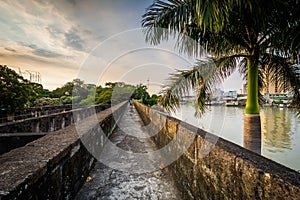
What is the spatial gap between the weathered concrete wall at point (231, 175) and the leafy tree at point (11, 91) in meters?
5.77

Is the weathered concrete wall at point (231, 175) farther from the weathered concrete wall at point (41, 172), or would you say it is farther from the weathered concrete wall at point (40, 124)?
the weathered concrete wall at point (40, 124)

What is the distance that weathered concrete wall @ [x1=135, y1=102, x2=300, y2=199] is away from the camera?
35.0 inches

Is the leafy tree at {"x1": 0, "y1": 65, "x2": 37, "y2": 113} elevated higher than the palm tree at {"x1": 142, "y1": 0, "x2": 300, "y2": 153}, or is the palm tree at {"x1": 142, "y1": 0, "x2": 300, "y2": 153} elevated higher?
the palm tree at {"x1": 142, "y1": 0, "x2": 300, "y2": 153}

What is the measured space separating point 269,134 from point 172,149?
15.1 meters

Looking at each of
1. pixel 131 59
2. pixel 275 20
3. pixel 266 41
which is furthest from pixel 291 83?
pixel 131 59

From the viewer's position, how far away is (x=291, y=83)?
4.80 meters

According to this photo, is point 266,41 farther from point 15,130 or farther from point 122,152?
point 15,130

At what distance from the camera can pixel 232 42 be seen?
14.2 ft

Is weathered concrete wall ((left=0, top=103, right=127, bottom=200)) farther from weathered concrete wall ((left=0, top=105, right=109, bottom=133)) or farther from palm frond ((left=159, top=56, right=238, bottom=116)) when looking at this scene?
palm frond ((left=159, top=56, right=238, bottom=116))

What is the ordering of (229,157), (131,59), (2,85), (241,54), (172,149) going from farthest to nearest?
(131,59) < (2,85) < (241,54) < (172,149) < (229,157)

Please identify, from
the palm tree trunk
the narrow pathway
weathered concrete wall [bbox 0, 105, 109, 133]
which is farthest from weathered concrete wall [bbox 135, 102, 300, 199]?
weathered concrete wall [bbox 0, 105, 109, 133]

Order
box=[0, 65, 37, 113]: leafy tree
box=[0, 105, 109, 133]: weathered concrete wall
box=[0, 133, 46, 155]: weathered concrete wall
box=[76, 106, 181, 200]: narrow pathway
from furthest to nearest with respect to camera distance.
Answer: box=[0, 65, 37, 113]: leafy tree, box=[0, 105, 109, 133]: weathered concrete wall, box=[0, 133, 46, 155]: weathered concrete wall, box=[76, 106, 181, 200]: narrow pathway

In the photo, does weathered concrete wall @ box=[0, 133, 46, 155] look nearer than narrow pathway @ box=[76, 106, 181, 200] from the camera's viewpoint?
No

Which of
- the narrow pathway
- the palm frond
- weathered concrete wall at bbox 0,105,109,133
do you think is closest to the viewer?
the narrow pathway
